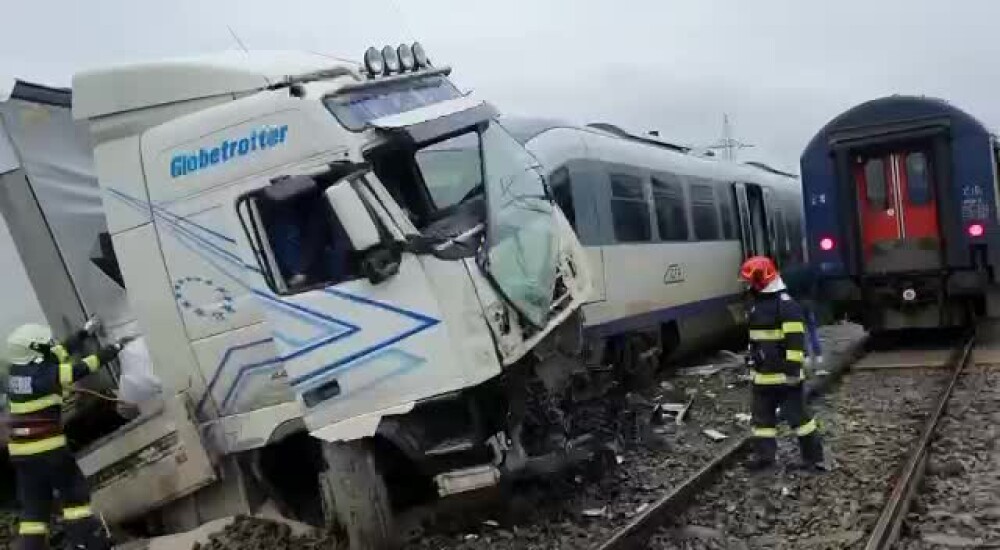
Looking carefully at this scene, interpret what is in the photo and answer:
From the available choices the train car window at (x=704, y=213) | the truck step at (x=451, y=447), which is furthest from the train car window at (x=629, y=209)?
the truck step at (x=451, y=447)

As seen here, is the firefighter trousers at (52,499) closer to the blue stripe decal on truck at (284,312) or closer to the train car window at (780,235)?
the blue stripe decal on truck at (284,312)

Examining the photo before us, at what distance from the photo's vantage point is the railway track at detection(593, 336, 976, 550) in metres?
5.61

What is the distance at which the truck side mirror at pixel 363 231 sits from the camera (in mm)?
4984

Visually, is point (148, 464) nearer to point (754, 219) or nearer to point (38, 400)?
point (38, 400)

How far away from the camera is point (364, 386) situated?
5.10 meters

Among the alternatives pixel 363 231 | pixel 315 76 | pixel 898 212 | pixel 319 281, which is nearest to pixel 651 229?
pixel 898 212

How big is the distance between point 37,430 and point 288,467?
4.73 ft

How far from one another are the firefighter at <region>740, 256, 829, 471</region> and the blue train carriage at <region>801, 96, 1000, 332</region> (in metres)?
5.96

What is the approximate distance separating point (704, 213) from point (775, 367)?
21.1 feet

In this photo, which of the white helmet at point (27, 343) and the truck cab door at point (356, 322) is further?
the white helmet at point (27, 343)

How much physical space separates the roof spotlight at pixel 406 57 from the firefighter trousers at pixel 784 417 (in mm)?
3277

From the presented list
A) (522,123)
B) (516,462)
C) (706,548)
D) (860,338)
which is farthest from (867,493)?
(860,338)

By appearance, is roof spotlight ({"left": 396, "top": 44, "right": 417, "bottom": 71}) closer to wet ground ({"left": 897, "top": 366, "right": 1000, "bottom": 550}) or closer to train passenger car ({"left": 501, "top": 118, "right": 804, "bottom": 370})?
train passenger car ({"left": 501, "top": 118, "right": 804, "bottom": 370})

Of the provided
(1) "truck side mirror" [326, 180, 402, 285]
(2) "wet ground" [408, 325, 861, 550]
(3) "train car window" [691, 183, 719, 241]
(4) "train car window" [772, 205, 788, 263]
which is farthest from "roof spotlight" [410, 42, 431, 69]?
(4) "train car window" [772, 205, 788, 263]
